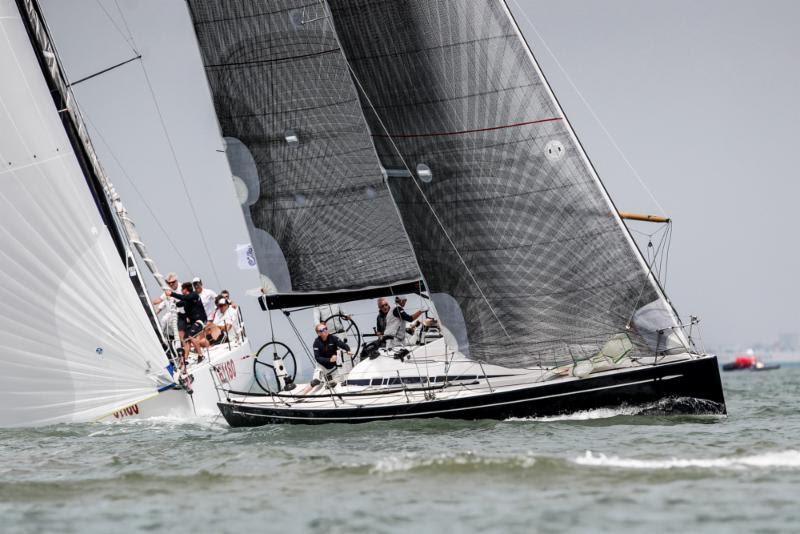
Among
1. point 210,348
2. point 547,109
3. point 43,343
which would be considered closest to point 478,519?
point 547,109

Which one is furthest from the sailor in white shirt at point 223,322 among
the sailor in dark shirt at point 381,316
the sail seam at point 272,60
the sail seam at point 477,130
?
the sail seam at point 477,130

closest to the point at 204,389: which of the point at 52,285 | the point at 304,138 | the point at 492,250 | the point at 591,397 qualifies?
the point at 52,285

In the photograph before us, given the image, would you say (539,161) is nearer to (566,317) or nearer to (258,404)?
(566,317)

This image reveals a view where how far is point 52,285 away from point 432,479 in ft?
27.2

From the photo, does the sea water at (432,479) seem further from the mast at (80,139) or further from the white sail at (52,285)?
the mast at (80,139)

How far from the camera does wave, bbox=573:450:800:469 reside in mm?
10789

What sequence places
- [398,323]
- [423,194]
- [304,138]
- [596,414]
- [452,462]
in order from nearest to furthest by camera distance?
[452,462] < [596,414] < [423,194] < [304,138] < [398,323]

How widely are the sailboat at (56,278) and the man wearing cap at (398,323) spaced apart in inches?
147

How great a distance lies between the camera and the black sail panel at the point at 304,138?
18641 mm

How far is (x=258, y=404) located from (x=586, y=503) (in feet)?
29.5

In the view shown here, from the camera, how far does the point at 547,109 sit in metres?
15.8

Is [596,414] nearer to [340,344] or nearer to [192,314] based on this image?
[340,344]

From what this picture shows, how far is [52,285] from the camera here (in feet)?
54.0

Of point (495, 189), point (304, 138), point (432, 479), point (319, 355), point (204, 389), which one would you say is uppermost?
point (304, 138)
